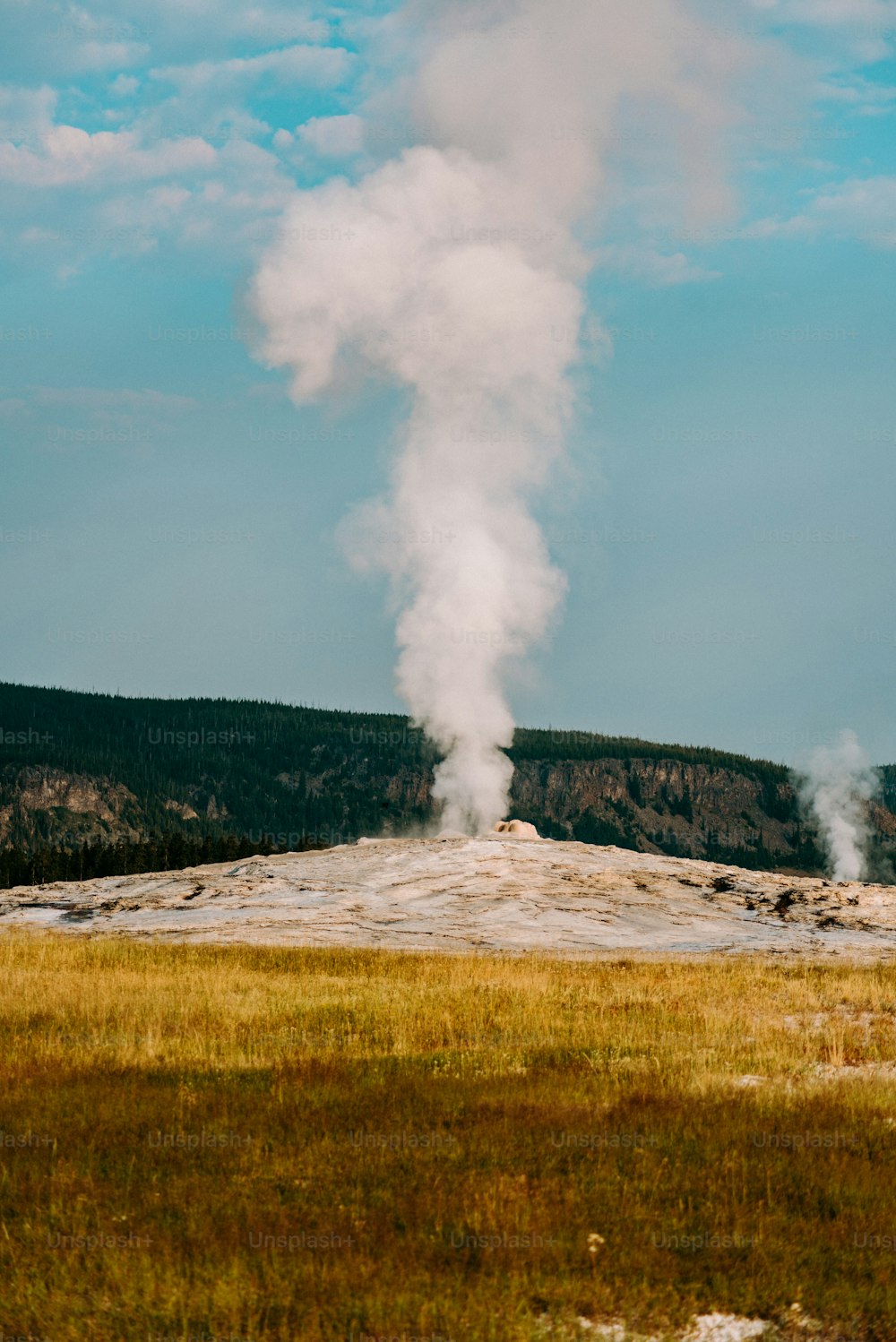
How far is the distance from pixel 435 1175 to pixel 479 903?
106 feet

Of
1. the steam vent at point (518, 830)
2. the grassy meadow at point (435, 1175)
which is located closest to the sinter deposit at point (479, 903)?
the steam vent at point (518, 830)

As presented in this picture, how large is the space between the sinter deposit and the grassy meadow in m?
17.4

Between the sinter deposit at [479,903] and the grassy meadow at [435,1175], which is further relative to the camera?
the sinter deposit at [479,903]

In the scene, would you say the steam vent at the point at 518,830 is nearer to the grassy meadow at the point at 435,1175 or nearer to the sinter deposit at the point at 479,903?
the sinter deposit at the point at 479,903

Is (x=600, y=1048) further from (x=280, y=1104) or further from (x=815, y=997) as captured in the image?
(x=815, y=997)

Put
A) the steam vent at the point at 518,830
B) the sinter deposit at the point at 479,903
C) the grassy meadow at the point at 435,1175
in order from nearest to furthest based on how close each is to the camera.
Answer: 1. the grassy meadow at the point at 435,1175
2. the sinter deposit at the point at 479,903
3. the steam vent at the point at 518,830

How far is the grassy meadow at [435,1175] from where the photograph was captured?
680 centimetres

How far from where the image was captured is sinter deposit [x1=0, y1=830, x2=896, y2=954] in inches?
1362

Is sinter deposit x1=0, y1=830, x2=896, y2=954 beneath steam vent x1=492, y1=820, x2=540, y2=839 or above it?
beneath

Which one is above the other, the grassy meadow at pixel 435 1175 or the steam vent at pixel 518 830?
the steam vent at pixel 518 830

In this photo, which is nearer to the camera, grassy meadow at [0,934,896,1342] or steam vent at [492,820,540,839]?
grassy meadow at [0,934,896,1342]

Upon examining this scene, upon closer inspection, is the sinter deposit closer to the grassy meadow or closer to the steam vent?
the steam vent

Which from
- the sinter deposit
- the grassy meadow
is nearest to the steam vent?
the sinter deposit

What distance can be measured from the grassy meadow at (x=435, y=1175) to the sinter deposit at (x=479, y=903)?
17.4 m
